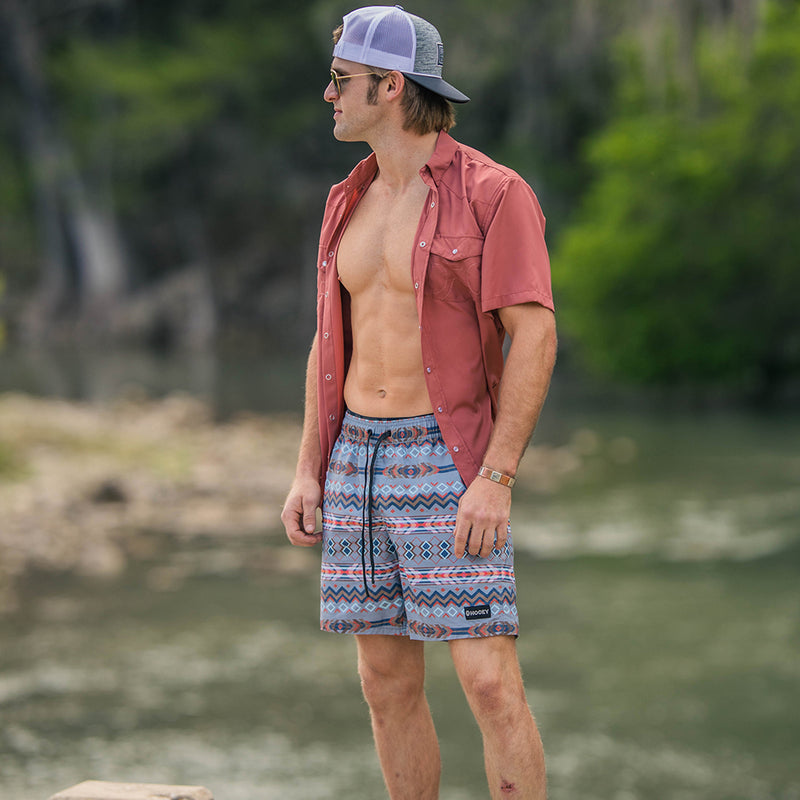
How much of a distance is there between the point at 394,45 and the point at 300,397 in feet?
55.5

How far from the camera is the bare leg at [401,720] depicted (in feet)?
10.8

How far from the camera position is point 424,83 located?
124 inches

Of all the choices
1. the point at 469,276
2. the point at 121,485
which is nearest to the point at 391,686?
the point at 469,276

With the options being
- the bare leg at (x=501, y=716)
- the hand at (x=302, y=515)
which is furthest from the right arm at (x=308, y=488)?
the bare leg at (x=501, y=716)

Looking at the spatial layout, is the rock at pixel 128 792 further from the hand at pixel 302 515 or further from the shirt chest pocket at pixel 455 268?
the shirt chest pocket at pixel 455 268

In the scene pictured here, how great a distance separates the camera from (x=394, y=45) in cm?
313

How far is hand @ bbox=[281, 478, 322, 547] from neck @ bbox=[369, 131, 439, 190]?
0.79 meters

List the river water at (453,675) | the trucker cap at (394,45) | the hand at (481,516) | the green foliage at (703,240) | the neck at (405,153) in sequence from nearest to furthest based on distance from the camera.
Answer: the hand at (481,516) < the trucker cap at (394,45) < the neck at (405,153) < the river water at (453,675) < the green foliage at (703,240)

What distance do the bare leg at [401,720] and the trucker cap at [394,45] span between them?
1331 mm

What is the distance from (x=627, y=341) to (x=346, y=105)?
1588 cm

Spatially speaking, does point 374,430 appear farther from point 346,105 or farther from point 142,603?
point 142,603

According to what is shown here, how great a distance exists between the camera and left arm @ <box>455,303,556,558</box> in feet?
9.95

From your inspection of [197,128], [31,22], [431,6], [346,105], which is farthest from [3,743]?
[31,22]

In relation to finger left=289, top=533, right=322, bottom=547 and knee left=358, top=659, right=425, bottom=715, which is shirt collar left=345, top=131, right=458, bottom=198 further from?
knee left=358, top=659, right=425, bottom=715
